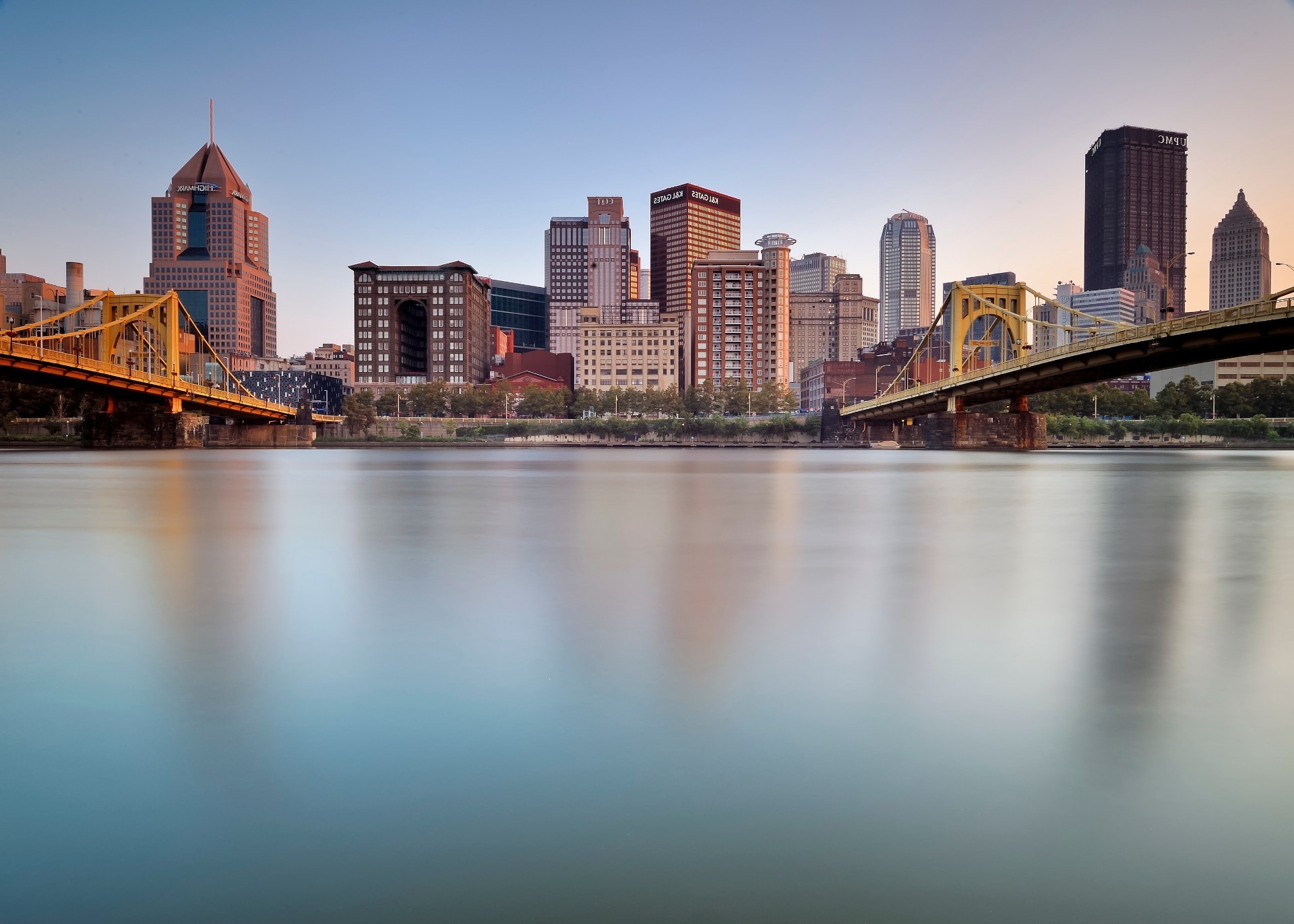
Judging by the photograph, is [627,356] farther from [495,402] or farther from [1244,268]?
[1244,268]

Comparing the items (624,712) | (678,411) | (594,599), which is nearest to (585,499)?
(594,599)

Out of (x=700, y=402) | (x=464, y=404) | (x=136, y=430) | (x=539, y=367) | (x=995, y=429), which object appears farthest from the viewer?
(x=539, y=367)

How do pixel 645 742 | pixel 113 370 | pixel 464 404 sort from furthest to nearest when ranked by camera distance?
pixel 464 404
pixel 113 370
pixel 645 742

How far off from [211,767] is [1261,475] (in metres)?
40.5

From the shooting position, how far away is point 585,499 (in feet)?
71.1

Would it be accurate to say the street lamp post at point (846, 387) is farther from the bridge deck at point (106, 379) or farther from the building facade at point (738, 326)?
the bridge deck at point (106, 379)

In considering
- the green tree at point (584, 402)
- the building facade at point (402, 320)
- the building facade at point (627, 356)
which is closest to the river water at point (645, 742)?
the green tree at point (584, 402)

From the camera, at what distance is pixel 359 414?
405 ft

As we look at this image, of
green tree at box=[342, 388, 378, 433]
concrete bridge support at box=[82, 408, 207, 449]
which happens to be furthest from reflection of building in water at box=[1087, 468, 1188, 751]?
green tree at box=[342, 388, 378, 433]

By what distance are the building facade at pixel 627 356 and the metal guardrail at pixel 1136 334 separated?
104735 millimetres

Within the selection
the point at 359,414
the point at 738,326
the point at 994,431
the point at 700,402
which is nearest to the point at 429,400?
the point at 359,414

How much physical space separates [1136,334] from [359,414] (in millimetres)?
100950

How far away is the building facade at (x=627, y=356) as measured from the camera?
177000 mm

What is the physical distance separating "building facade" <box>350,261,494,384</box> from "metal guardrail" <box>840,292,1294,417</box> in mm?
130123
